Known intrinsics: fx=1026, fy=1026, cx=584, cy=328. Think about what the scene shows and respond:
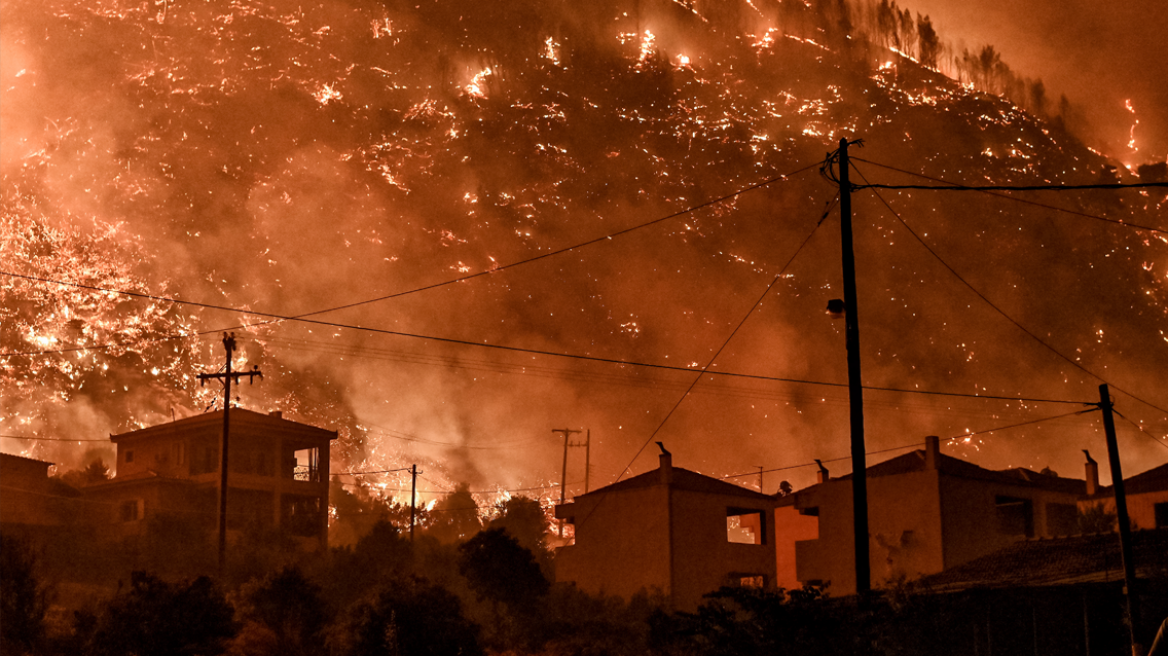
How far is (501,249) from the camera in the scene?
6368 inches

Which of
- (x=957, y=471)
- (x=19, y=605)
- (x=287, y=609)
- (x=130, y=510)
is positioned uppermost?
(x=957, y=471)

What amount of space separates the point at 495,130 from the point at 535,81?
20110 mm

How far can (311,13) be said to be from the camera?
18288 centimetres

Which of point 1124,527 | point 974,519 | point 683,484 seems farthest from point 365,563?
point 1124,527

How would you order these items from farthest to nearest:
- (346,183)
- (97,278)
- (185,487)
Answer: (346,183)
(97,278)
(185,487)

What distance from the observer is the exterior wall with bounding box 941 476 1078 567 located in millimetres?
42375

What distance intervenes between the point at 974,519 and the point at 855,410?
2968 cm

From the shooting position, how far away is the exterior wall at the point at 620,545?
148 feet

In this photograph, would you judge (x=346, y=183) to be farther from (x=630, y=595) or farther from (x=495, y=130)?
(x=630, y=595)

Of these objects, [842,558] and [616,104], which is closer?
[842,558]

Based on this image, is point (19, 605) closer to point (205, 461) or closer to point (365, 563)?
point (365, 563)

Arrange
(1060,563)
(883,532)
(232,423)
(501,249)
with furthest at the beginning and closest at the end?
(501,249), (232,423), (883,532), (1060,563)

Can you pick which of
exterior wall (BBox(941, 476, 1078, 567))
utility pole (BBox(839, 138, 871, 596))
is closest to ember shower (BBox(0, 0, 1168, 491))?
exterior wall (BBox(941, 476, 1078, 567))

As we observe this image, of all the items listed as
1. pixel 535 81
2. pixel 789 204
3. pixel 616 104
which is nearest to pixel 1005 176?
pixel 789 204
